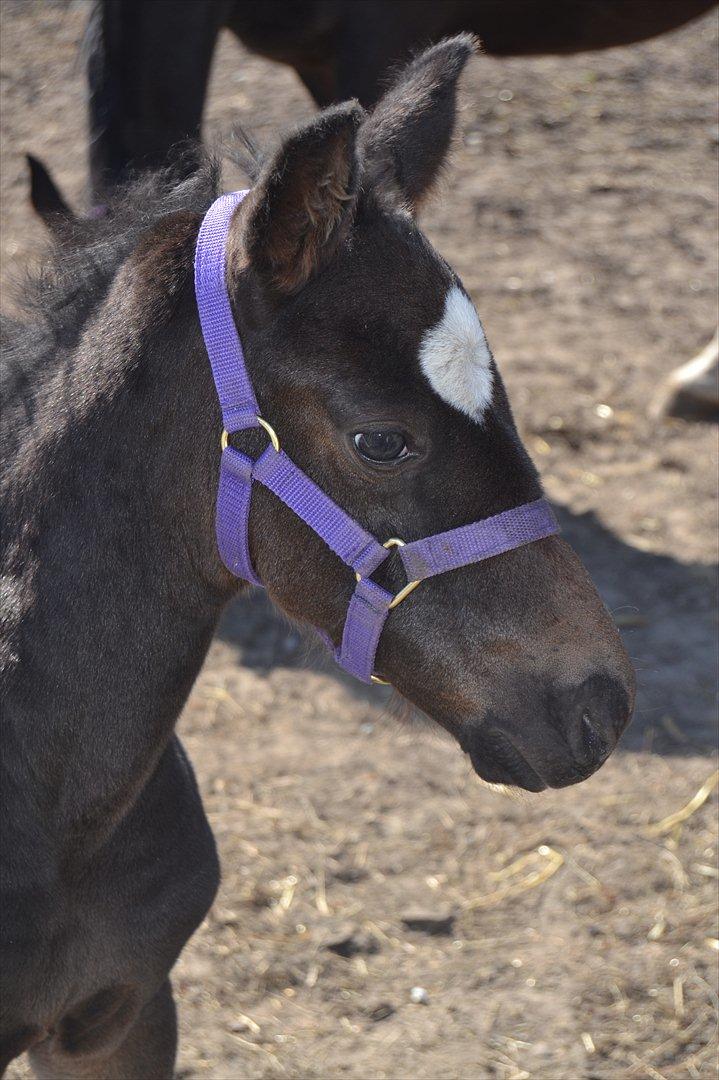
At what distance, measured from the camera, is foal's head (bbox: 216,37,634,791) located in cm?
183

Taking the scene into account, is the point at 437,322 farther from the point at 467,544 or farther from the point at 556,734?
the point at 556,734

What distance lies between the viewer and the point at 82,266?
2.05 meters

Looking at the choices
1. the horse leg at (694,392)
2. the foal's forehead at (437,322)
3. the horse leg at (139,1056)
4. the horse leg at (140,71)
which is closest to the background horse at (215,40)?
the horse leg at (140,71)

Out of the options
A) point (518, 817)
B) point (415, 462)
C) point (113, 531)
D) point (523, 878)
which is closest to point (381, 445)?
point (415, 462)

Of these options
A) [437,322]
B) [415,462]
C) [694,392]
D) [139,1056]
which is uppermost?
[437,322]

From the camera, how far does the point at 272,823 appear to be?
3.51m

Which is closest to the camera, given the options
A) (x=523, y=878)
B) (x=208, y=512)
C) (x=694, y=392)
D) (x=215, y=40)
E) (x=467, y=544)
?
(x=467, y=544)

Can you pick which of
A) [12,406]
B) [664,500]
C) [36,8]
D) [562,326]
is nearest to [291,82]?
[36,8]

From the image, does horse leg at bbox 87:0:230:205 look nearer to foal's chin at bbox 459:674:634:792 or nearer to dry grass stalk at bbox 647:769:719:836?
dry grass stalk at bbox 647:769:719:836

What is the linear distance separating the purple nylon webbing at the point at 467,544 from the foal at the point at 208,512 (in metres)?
0.02

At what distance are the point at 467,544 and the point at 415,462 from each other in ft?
0.48

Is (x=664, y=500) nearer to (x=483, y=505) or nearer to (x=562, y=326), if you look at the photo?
(x=562, y=326)

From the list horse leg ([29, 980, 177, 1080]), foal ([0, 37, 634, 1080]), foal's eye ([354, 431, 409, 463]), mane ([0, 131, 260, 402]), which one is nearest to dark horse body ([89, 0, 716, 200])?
mane ([0, 131, 260, 402])

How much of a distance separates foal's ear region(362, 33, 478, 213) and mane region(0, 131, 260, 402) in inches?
9.1
